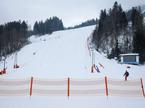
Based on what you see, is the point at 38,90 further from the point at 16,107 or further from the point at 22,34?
the point at 22,34

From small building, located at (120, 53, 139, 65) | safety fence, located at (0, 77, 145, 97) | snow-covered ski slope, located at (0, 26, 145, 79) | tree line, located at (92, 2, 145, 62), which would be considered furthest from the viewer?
tree line, located at (92, 2, 145, 62)

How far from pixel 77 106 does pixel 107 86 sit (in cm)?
413

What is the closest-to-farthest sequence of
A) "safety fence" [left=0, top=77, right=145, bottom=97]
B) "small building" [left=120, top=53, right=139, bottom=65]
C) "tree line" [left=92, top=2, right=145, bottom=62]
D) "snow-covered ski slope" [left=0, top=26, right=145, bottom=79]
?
1. "safety fence" [left=0, top=77, right=145, bottom=97]
2. "snow-covered ski slope" [left=0, top=26, right=145, bottom=79]
3. "small building" [left=120, top=53, right=139, bottom=65]
4. "tree line" [left=92, top=2, right=145, bottom=62]

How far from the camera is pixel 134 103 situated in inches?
510

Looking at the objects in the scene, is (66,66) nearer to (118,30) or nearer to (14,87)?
(14,87)

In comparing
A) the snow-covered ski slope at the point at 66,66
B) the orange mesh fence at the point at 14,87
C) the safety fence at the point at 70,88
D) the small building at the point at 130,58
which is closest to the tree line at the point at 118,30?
the small building at the point at 130,58

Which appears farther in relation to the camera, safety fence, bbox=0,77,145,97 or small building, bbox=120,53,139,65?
small building, bbox=120,53,139,65

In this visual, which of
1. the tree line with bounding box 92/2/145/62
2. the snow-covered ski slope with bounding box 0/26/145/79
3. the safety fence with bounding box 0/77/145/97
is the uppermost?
the tree line with bounding box 92/2/145/62

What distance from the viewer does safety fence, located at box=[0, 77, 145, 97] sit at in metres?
15.1

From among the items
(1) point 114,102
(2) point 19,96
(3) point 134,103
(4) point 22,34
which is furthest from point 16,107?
(4) point 22,34

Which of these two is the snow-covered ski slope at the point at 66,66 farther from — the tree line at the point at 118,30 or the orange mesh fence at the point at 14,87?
the orange mesh fence at the point at 14,87

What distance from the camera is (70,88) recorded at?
15414mm

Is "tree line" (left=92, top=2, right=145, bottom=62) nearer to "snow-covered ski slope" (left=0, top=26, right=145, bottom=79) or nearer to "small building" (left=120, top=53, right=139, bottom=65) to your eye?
"small building" (left=120, top=53, right=139, bottom=65)

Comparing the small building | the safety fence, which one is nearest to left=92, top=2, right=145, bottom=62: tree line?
the small building
